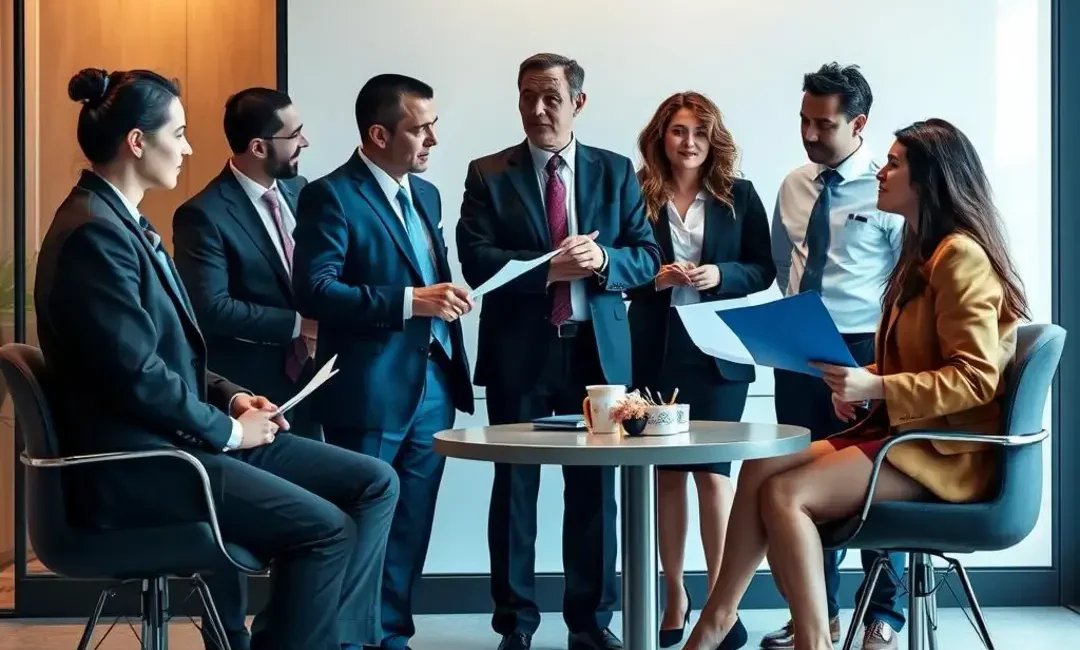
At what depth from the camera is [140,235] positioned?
2719 millimetres

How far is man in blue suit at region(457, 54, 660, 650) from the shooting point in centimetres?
377

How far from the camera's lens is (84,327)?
2586mm

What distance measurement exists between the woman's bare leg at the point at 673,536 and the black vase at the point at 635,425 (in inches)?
56.9

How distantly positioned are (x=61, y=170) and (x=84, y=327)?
2.32m

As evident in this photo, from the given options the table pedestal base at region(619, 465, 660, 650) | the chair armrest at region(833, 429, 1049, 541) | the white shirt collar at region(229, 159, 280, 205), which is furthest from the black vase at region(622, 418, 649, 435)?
the white shirt collar at region(229, 159, 280, 205)

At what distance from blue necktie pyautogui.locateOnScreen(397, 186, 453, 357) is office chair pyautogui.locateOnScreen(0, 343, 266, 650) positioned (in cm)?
121

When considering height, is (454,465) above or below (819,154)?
below

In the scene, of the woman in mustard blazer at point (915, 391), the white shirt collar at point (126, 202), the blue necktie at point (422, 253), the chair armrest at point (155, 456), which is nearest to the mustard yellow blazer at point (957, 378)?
the woman in mustard blazer at point (915, 391)

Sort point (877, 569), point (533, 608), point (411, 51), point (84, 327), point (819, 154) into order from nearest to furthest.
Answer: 1. point (84, 327)
2. point (877, 569)
3. point (533, 608)
4. point (819, 154)
5. point (411, 51)

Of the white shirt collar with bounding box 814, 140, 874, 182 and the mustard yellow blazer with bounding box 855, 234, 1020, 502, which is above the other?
the white shirt collar with bounding box 814, 140, 874, 182

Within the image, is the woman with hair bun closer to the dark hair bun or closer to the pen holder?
the dark hair bun

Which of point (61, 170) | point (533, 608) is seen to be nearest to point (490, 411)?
point (533, 608)

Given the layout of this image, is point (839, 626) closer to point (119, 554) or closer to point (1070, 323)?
point (1070, 323)

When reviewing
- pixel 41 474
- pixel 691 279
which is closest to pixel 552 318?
pixel 691 279
